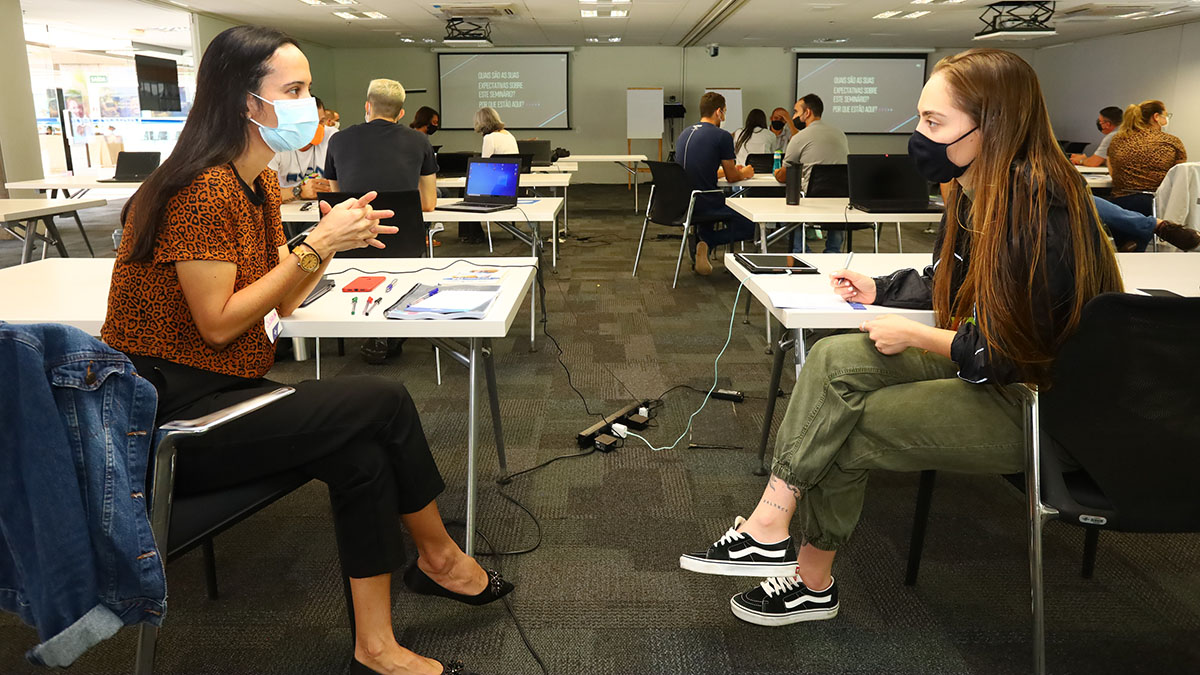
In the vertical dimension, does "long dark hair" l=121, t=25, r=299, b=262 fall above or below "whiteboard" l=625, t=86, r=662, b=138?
below

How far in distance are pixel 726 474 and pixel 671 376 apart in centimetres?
103

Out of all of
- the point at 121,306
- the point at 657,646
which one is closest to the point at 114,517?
the point at 121,306

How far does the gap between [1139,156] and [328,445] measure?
5.61m

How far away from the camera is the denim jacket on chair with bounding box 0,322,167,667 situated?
964mm

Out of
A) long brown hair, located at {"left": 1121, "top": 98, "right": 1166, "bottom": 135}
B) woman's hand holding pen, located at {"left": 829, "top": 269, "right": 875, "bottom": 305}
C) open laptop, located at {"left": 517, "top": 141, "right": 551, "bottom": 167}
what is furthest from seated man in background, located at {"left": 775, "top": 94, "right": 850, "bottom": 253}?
woman's hand holding pen, located at {"left": 829, "top": 269, "right": 875, "bottom": 305}

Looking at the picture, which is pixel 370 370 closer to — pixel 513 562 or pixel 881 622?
pixel 513 562

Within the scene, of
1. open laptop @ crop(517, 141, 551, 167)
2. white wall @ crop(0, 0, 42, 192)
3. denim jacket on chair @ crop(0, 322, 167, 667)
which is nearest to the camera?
denim jacket on chair @ crop(0, 322, 167, 667)

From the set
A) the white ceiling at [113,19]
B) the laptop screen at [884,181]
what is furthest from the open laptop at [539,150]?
the white ceiling at [113,19]

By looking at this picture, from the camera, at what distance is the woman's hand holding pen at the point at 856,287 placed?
1845 mm

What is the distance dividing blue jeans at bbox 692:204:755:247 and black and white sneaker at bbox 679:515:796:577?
3.73 m

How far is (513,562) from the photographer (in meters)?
2.00

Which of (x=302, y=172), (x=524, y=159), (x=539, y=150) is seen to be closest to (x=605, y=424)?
(x=302, y=172)

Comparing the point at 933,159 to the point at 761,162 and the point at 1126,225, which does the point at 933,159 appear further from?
the point at 761,162

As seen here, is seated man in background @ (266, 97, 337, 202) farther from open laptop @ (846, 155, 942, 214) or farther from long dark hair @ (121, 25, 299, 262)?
open laptop @ (846, 155, 942, 214)
